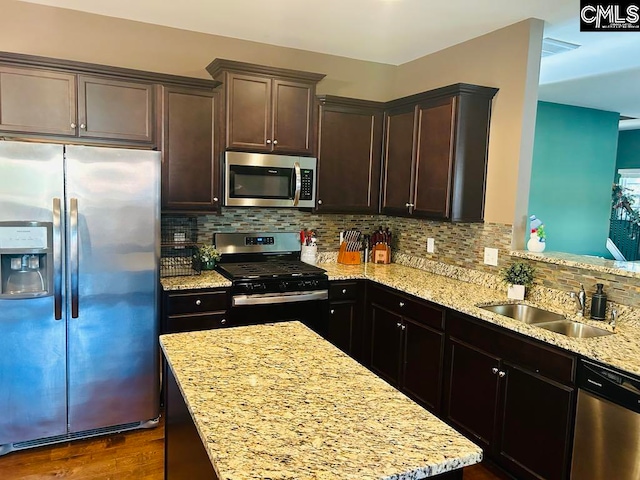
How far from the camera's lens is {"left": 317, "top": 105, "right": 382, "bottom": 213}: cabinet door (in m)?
3.84

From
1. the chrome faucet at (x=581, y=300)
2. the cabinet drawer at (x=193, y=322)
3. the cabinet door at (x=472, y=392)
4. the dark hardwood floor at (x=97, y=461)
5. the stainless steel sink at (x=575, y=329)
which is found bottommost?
the dark hardwood floor at (x=97, y=461)

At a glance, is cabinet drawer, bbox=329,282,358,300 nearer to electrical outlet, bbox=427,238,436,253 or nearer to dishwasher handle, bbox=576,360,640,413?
electrical outlet, bbox=427,238,436,253

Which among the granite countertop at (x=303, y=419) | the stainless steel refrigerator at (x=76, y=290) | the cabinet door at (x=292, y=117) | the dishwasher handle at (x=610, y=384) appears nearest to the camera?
the granite countertop at (x=303, y=419)

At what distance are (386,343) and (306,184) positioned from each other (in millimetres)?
1374

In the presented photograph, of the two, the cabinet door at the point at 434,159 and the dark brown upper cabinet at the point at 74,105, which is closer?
the dark brown upper cabinet at the point at 74,105

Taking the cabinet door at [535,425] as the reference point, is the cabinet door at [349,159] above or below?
above

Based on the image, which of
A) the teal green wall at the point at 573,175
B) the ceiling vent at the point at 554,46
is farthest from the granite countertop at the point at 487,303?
the teal green wall at the point at 573,175

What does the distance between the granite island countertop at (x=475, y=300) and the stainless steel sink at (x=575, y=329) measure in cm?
3

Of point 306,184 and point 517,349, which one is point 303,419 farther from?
point 306,184

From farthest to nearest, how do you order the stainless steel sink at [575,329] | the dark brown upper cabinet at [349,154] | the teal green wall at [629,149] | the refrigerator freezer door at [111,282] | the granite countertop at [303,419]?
the teal green wall at [629,149] → the dark brown upper cabinet at [349,154] → the refrigerator freezer door at [111,282] → the stainless steel sink at [575,329] → the granite countertop at [303,419]

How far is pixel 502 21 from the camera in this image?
10.3ft

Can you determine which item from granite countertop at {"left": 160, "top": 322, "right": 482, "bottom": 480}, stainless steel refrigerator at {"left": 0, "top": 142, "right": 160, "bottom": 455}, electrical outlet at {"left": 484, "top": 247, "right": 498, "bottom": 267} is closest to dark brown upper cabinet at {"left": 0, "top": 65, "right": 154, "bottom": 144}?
stainless steel refrigerator at {"left": 0, "top": 142, "right": 160, "bottom": 455}

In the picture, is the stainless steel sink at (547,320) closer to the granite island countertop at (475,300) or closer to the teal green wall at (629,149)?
the granite island countertop at (475,300)

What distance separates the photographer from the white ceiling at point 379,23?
2.96m
